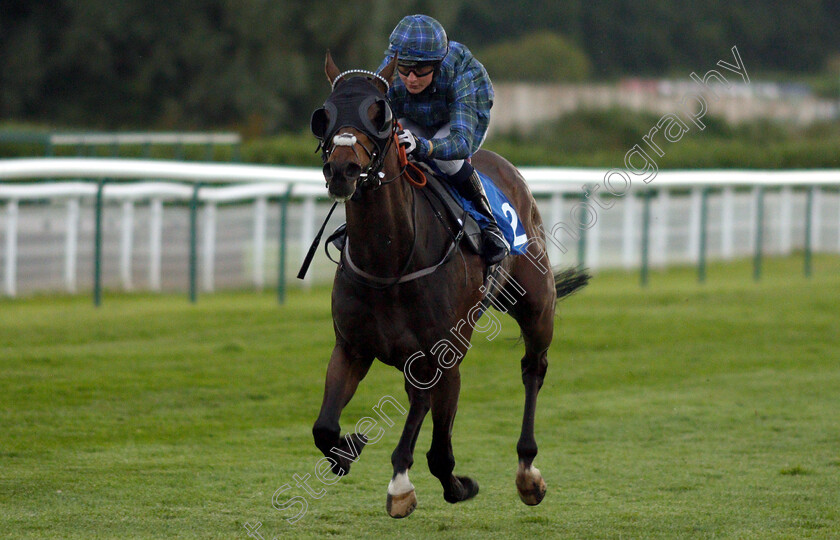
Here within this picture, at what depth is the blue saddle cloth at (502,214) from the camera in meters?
4.84

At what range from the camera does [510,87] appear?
28391mm

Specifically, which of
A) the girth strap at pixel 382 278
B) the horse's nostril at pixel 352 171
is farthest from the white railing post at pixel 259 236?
the horse's nostril at pixel 352 171

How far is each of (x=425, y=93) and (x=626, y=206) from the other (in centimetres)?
1076

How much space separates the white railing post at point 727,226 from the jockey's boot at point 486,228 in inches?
474

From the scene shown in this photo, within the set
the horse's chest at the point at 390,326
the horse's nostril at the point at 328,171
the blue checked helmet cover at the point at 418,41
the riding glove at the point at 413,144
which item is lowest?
the horse's chest at the point at 390,326

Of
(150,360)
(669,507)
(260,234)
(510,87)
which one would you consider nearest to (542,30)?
(510,87)

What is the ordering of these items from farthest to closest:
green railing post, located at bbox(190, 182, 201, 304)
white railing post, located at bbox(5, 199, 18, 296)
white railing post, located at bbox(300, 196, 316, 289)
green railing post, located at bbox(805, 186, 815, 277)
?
green railing post, located at bbox(805, 186, 815, 277), white railing post, located at bbox(300, 196, 316, 289), white railing post, located at bbox(5, 199, 18, 296), green railing post, located at bbox(190, 182, 201, 304)

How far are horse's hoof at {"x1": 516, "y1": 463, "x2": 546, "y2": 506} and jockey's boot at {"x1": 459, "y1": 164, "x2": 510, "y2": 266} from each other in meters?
0.91

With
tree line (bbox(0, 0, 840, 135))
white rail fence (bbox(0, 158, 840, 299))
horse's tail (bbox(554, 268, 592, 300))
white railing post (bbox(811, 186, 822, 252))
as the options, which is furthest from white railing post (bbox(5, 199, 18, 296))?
tree line (bbox(0, 0, 840, 135))

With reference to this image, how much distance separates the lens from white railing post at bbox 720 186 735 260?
1639 centimetres

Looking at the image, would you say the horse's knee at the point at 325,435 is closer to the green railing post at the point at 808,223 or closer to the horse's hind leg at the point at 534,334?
the horse's hind leg at the point at 534,334

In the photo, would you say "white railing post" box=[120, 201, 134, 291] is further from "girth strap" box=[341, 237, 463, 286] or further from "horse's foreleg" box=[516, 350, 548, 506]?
"girth strap" box=[341, 237, 463, 286]

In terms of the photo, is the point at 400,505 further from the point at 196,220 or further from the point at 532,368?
the point at 196,220

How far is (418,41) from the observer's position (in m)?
4.45
